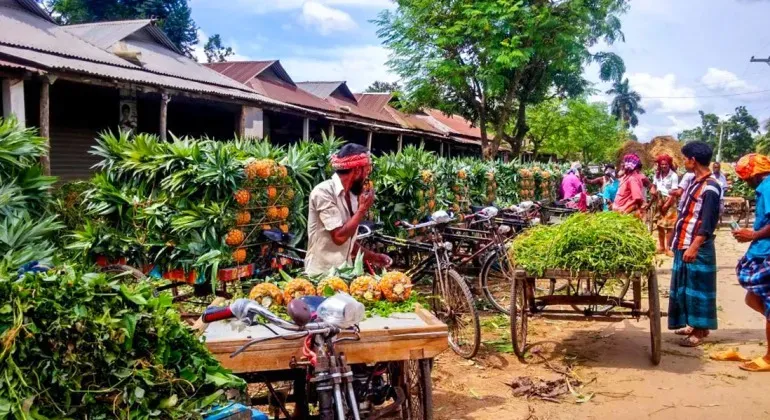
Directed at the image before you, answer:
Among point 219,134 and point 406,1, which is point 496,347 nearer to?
point 219,134

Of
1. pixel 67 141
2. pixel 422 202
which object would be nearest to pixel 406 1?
pixel 67 141

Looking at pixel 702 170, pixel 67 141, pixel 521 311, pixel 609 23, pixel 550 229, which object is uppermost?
pixel 609 23

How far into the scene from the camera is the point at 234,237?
5.84 m

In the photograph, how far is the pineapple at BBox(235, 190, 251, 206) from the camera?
5.86 meters

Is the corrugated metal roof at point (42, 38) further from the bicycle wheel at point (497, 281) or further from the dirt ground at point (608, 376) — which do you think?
the dirt ground at point (608, 376)

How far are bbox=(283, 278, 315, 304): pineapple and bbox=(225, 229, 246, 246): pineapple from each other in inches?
101

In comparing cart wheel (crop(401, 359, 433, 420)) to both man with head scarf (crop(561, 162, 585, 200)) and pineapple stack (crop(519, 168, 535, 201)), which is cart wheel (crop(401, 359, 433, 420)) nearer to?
man with head scarf (crop(561, 162, 585, 200))

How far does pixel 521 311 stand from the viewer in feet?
19.3

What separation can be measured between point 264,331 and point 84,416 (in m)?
1.21

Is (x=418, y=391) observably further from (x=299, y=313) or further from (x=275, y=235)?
(x=275, y=235)

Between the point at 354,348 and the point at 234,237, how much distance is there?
10.5 feet

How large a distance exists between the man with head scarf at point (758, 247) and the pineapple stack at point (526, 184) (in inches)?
404

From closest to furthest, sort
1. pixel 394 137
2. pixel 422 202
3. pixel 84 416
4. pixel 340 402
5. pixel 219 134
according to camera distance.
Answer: pixel 84 416
pixel 340 402
pixel 422 202
pixel 219 134
pixel 394 137

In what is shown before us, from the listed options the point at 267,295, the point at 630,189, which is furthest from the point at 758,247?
the point at 267,295
